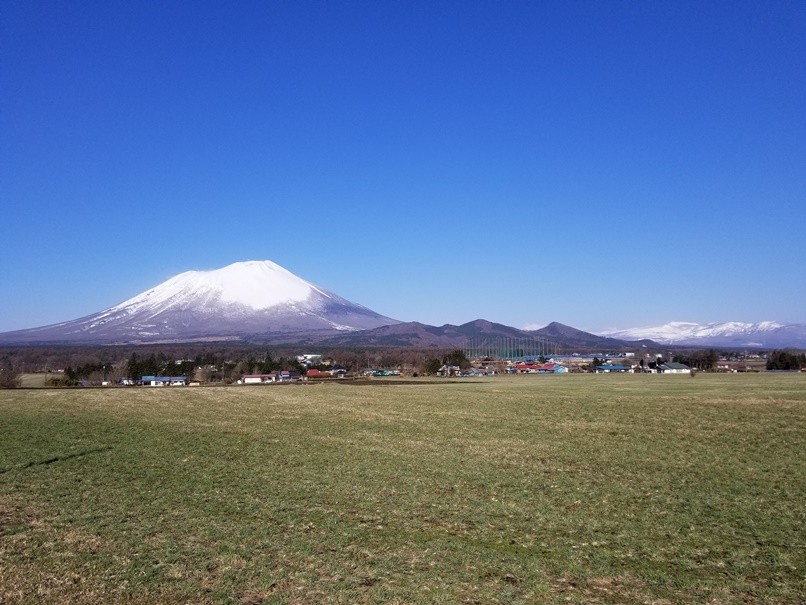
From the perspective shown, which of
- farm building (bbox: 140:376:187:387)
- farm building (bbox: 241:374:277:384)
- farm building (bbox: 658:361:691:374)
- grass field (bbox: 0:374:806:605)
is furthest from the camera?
farm building (bbox: 658:361:691:374)

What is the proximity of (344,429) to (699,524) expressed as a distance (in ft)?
48.0

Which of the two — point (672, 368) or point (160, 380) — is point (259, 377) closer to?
point (160, 380)

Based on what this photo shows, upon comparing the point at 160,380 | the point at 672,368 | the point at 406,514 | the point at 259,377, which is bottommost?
the point at 160,380

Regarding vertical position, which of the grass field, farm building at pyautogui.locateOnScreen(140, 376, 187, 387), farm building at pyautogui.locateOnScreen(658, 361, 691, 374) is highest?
farm building at pyautogui.locateOnScreen(658, 361, 691, 374)

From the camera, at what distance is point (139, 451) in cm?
1747

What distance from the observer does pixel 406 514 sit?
10.4 meters

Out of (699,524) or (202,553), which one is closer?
(202,553)

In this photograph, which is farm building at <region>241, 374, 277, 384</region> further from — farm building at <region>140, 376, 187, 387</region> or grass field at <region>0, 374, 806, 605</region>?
grass field at <region>0, 374, 806, 605</region>

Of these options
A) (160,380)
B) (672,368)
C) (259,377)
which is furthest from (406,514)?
(672,368)

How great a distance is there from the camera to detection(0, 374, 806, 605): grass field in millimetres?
7105

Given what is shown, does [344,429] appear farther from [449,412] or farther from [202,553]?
[202,553]

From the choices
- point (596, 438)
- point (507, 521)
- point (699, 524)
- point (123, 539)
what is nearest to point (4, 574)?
point (123, 539)

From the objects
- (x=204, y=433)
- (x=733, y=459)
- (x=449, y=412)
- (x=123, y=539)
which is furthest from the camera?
(x=449, y=412)

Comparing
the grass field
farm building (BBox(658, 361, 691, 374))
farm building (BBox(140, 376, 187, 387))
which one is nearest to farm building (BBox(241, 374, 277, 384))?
farm building (BBox(140, 376, 187, 387))
